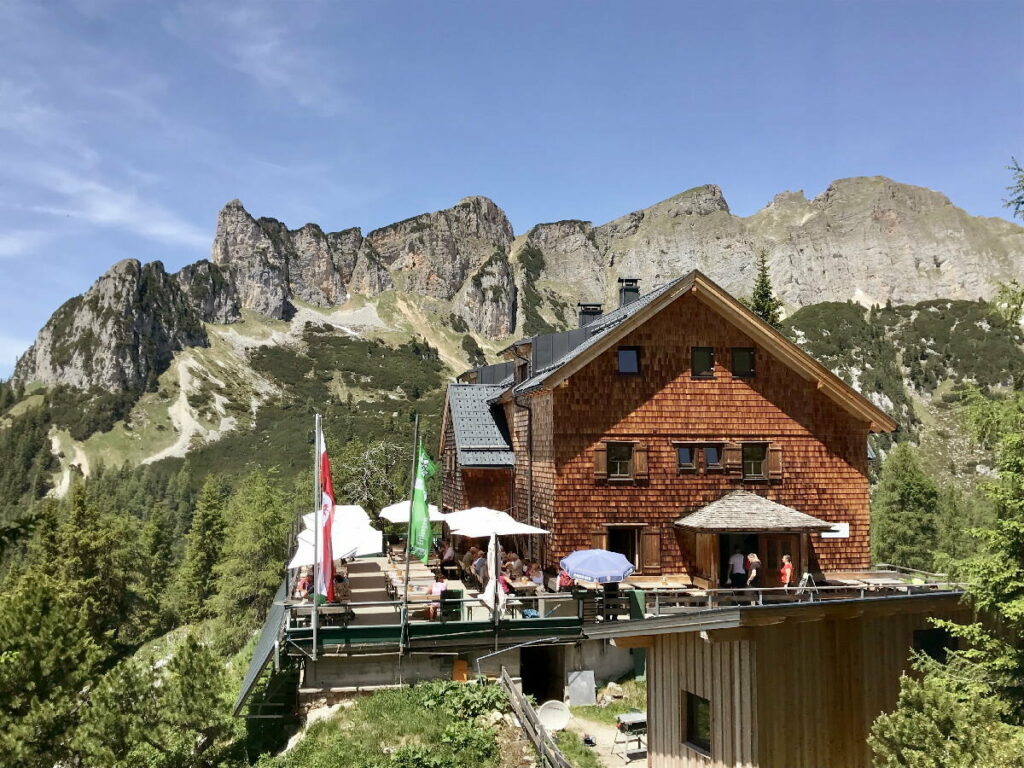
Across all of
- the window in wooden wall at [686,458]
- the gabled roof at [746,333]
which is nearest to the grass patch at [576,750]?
the window in wooden wall at [686,458]

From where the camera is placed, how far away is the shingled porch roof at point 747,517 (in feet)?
71.9

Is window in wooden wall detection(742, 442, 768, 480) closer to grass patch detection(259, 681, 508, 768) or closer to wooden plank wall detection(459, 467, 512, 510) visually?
wooden plank wall detection(459, 467, 512, 510)

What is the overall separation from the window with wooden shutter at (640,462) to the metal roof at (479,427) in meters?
5.72

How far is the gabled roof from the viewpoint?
24.0m

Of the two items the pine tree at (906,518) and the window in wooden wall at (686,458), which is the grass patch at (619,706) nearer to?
the window in wooden wall at (686,458)

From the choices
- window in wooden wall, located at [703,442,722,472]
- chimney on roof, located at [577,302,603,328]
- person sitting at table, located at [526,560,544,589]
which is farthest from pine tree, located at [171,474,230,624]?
window in wooden wall, located at [703,442,722,472]

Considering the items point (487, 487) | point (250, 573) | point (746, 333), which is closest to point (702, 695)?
point (746, 333)

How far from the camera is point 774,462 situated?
2489cm

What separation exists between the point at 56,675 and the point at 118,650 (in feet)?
119

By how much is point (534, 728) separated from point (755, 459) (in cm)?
1177

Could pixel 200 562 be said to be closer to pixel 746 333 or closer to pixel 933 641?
pixel 746 333

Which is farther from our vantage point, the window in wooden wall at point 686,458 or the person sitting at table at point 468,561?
the person sitting at table at point 468,561

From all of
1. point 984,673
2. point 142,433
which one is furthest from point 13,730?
point 142,433

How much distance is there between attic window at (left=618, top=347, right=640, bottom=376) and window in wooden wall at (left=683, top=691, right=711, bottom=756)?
440 inches
